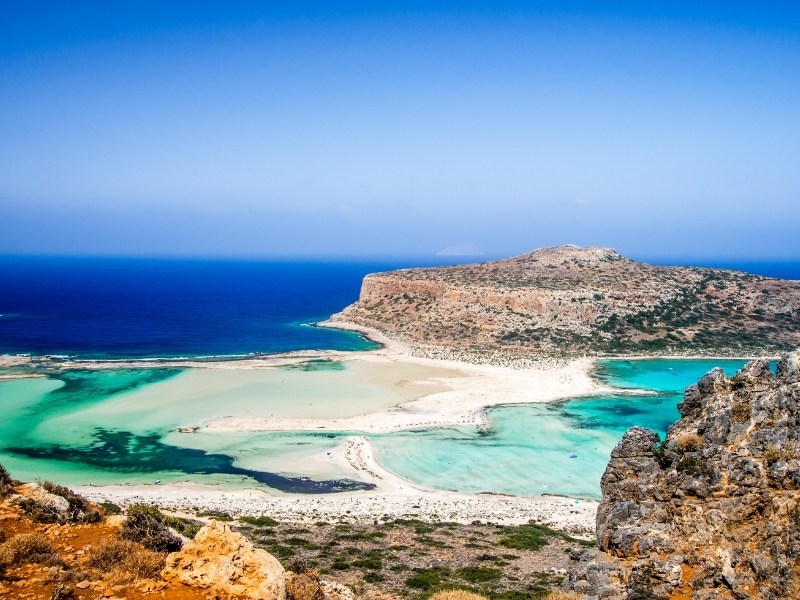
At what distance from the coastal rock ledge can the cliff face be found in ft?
190

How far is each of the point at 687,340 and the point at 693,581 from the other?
71475mm

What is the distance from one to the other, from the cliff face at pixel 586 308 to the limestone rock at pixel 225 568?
65.2m

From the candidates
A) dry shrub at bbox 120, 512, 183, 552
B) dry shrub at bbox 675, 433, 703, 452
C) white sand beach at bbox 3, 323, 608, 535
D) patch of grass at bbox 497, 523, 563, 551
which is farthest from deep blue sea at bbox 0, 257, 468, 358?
dry shrub at bbox 675, 433, 703, 452

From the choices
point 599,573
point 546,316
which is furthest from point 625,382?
point 599,573

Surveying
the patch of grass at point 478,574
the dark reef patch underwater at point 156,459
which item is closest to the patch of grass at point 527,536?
the patch of grass at point 478,574

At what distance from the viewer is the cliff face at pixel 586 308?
245 ft

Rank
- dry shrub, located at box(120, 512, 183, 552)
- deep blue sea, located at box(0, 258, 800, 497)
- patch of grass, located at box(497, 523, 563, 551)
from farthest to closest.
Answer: deep blue sea, located at box(0, 258, 800, 497) → patch of grass, located at box(497, 523, 563, 551) → dry shrub, located at box(120, 512, 183, 552)

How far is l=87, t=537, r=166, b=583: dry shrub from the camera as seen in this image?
8492 millimetres

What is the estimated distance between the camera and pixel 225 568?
8242mm

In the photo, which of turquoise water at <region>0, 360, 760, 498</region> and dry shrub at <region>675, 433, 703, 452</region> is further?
turquoise water at <region>0, 360, 760, 498</region>

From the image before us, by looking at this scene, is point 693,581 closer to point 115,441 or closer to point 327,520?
point 327,520

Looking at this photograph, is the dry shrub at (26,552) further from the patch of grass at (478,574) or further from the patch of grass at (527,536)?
the patch of grass at (527,536)

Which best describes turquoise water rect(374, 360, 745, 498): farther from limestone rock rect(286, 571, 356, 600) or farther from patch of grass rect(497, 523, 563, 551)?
limestone rock rect(286, 571, 356, 600)

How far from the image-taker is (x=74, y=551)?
30.6ft
